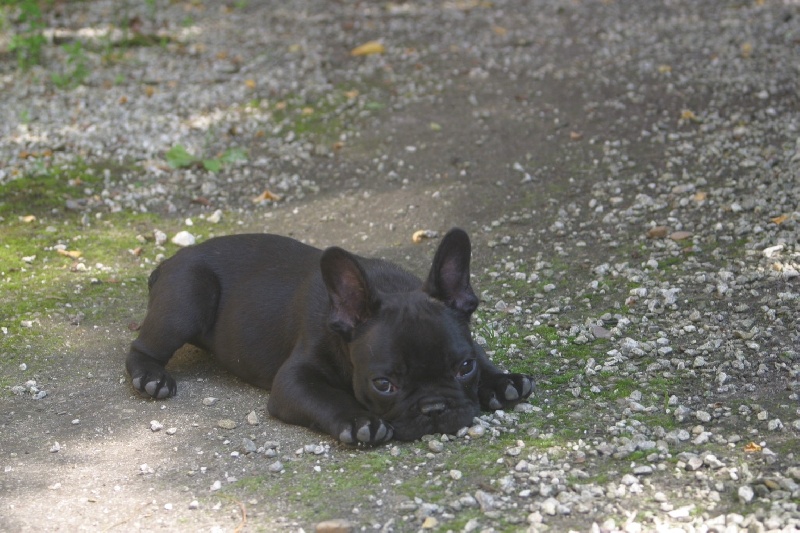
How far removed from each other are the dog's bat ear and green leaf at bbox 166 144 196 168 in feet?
17.4

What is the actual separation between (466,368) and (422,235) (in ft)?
11.1

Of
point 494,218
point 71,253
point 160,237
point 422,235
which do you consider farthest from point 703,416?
point 71,253

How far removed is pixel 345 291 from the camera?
5.18m

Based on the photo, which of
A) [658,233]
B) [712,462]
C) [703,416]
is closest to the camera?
[712,462]

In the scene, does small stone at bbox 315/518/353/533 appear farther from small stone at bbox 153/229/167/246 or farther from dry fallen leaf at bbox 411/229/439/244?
small stone at bbox 153/229/167/246

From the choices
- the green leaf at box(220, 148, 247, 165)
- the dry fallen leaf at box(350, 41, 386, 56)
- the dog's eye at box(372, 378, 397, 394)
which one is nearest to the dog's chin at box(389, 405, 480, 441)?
the dog's eye at box(372, 378, 397, 394)

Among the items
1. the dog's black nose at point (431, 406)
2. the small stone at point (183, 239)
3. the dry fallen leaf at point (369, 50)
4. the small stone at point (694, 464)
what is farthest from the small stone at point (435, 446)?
the dry fallen leaf at point (369, 50)

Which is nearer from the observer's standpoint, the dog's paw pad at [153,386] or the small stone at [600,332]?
the dog's paw pad at [153,386]

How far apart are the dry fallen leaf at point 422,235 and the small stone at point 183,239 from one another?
1.86 meters

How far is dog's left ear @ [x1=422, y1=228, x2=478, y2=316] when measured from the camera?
5202 millimetres

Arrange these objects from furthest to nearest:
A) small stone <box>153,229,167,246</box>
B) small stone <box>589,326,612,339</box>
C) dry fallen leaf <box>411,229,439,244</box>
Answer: small stone <box>153,229,167,246</box>, dry fallen leaf <box>411,229,439,244</box>, small stone <box>589,326,612,339</box>

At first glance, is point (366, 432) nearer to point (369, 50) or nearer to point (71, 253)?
point (71, 253)

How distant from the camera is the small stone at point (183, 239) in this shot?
27.6 feet

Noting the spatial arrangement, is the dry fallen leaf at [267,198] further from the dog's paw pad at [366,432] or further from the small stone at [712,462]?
the small stone at [712,462]
